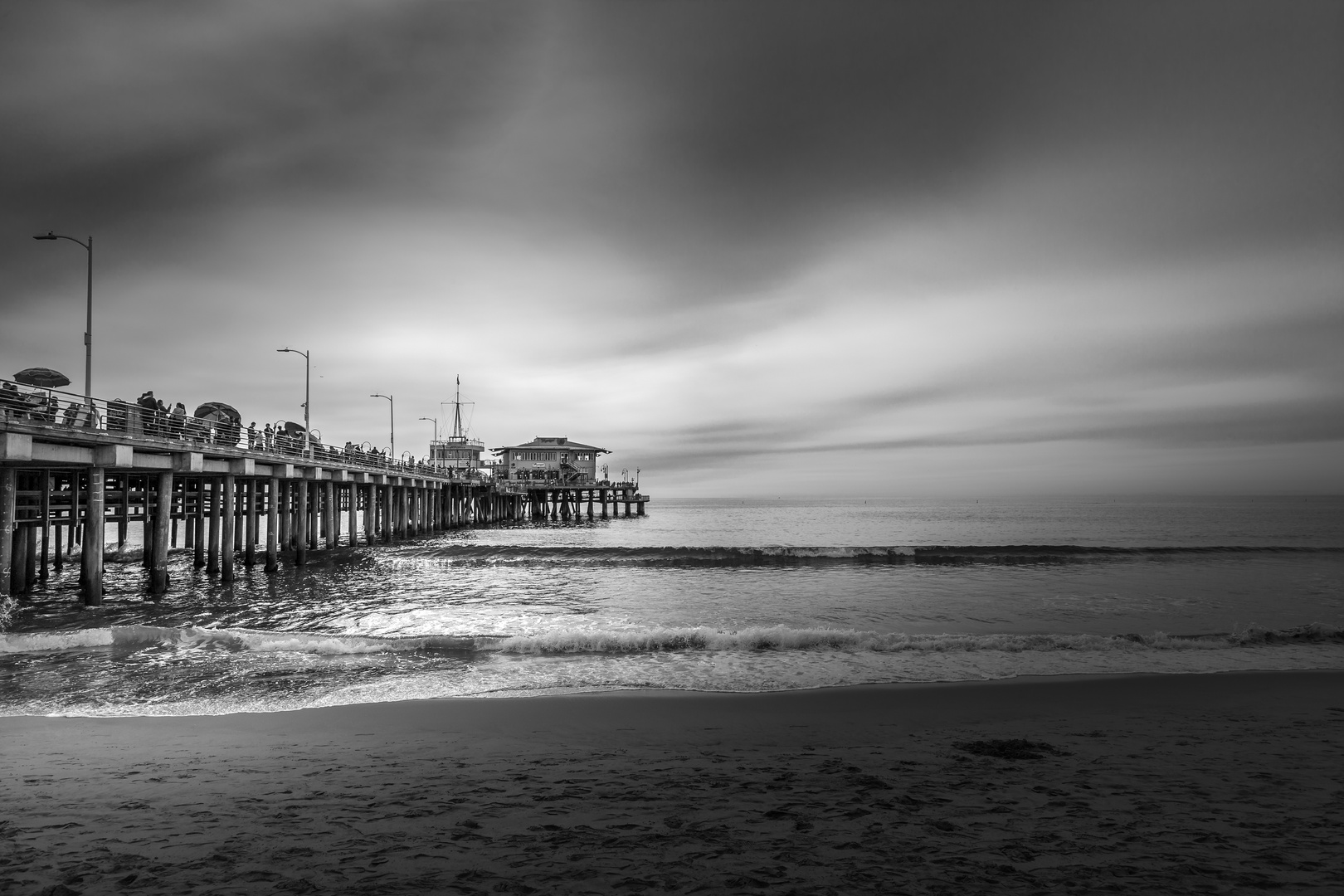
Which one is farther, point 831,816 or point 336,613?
point 336,613

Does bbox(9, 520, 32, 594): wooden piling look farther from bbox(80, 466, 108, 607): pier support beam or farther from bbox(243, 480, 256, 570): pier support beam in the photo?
bbox(243, 480, 256, 570): pier support beam

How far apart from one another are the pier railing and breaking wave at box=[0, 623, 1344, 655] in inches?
212

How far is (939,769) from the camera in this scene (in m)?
6.39

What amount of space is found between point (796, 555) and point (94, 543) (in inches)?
1066

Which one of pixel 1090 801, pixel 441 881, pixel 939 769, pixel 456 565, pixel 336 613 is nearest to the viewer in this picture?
pixel 441 881

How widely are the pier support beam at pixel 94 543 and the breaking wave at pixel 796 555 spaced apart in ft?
49.1

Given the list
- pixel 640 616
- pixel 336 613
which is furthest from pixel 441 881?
pixel 336 613

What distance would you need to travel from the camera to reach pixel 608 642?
44.0ft

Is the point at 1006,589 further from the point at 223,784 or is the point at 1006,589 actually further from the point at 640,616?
the point at 223,784

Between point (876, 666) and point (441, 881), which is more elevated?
point (441, 881)

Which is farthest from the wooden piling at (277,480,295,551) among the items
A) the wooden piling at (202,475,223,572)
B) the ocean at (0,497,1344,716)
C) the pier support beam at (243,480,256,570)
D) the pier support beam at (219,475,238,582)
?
the pier support beam at (219,475,238,582)

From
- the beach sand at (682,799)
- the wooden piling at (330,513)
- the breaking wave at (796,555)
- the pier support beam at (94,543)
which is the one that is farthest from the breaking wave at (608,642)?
the wooden piling at (330,513)

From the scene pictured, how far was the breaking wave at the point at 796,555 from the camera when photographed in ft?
106

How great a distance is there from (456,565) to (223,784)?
2525 cm
